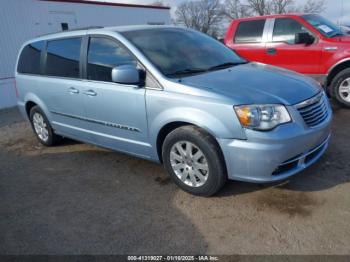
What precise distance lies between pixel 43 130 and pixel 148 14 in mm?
14723

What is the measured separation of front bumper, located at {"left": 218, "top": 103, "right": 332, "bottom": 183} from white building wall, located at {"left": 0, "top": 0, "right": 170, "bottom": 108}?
356 inches

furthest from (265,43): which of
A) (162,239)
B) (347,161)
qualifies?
(162,239)

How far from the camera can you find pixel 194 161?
3551 millimetres

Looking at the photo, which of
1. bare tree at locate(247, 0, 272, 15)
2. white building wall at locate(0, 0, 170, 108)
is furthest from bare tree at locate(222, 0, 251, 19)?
white building wall at locate(0, 0, 170, 108)

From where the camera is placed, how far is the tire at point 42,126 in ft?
18.4

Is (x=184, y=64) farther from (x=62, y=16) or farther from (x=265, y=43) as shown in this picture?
(x=62, y=16)

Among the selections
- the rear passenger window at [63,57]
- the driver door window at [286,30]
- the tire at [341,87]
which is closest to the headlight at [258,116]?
the rear passenger window at [63,57]

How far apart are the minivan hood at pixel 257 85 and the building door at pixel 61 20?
11.8m

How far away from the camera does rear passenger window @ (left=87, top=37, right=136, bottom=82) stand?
13.2ft

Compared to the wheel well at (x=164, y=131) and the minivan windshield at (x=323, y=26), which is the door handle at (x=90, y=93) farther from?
the minivan windshield at (x=323, y=26)

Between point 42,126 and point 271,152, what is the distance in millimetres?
4042

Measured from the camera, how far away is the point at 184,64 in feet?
13.0

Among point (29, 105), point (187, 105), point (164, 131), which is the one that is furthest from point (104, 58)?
point (29, 105)

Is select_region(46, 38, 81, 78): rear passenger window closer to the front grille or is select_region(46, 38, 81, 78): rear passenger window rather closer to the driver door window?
the front grille
